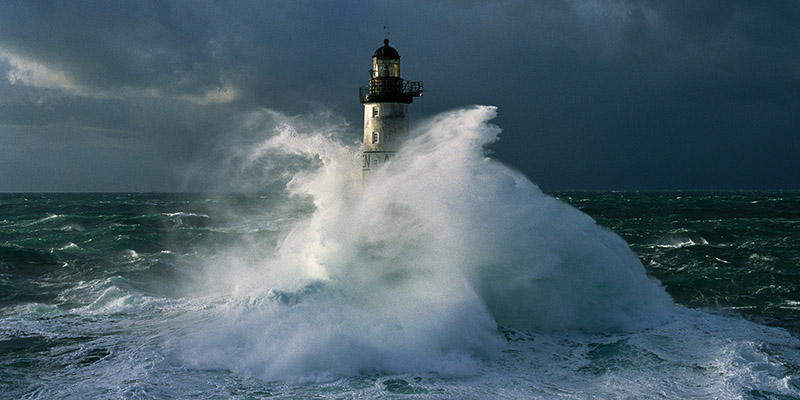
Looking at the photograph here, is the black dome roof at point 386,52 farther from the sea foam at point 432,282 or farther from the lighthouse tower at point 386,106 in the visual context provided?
the sea foam at point 432,282

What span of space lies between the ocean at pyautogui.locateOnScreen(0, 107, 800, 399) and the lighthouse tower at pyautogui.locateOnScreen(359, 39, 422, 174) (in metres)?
0.95

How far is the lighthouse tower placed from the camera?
18.4 meters

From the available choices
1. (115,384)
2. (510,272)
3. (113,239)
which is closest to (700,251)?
(510,272)

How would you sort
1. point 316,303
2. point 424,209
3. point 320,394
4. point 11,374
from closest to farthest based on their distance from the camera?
point 320,394 < point 11,374 < point 316,303 < point 424,209

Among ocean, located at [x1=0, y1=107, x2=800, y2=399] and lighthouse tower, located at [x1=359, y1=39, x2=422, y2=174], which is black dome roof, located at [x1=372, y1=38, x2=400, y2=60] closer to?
lighthouse tower, located at [x1=359, y1=39, x2=422, y2=174]

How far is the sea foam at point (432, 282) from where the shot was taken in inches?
376

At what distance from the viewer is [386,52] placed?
1852 centimetres

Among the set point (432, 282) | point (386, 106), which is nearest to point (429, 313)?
point (432, 282)

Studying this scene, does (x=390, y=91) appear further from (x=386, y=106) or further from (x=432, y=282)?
(x=432, y=282)

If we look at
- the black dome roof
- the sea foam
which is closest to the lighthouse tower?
the black dome roof

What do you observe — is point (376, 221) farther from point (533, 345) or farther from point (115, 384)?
point (115, 384)

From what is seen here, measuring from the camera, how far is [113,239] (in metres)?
26.0

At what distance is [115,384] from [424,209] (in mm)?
7025

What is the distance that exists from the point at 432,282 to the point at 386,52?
908 centimetres
